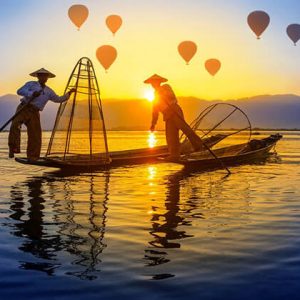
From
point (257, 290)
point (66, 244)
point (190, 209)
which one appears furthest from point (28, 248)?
point (190, 209)

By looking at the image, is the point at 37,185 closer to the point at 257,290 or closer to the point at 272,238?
the point at 272,238

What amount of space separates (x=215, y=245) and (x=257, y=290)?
2.18 meters

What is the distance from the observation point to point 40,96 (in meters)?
18.3

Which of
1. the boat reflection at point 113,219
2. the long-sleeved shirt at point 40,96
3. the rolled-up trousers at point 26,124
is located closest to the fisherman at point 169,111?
the boat reflection at point 113,219

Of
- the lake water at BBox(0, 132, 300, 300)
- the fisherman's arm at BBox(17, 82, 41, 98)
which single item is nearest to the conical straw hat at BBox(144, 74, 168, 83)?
the fisherman's arm at BBox(17, 82, 41, 98)

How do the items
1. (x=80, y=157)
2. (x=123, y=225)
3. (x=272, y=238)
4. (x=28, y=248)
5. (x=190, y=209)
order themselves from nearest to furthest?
(x=28, y=248) → (x=272, y=238) → (x=123, y=225) → (x=190, y=209) → (x=80, y=157)

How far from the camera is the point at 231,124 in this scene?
31.9 meters

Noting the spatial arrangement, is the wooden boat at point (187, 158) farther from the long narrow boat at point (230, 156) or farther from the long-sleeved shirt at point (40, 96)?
the long-sleeved shirt at point (40, 96)

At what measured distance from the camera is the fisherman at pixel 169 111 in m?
20.6

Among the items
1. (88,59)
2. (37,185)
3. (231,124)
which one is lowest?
(37,185)

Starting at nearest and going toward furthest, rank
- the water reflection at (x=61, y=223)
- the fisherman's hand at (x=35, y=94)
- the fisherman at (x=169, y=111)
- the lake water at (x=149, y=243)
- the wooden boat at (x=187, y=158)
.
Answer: the lake water at (x=149, y=243)
the water reflection at (x=61, y=223)
the fisherman's hand at (x=35, y=94)
the wooden boat at (x=187, y=158)
the fisherman at (x=169, y=111)

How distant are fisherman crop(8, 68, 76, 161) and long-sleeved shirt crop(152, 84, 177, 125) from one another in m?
3.75

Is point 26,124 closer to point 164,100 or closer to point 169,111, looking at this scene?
point 164,100

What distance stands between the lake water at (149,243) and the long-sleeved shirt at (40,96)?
3.74 meters
